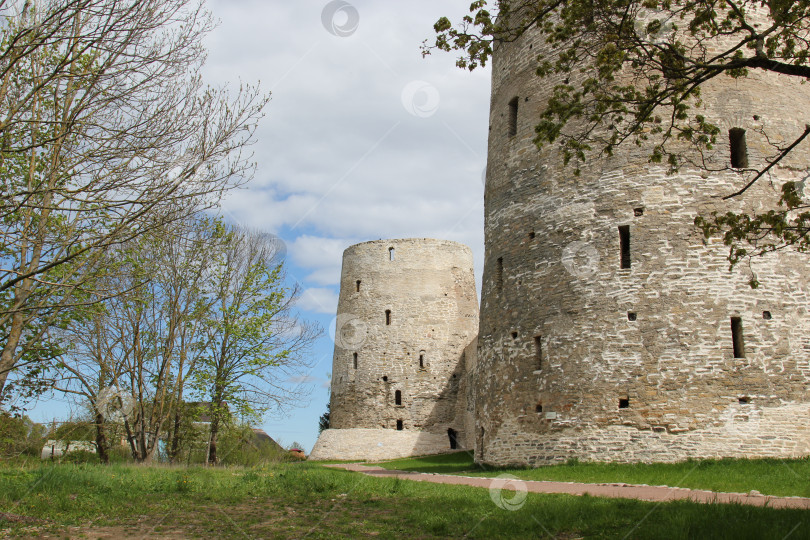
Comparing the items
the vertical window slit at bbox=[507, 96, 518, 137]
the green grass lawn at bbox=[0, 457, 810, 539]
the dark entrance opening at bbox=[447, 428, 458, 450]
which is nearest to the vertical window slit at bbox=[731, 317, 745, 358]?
the green grass lawn at bbox=[0, 457, 810, 539]

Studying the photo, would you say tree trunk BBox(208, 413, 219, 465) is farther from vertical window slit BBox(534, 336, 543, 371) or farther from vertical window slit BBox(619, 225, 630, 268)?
vertical window slit BBox(619, 225, 630, 268)

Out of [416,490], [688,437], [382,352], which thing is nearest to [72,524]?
[416,490]

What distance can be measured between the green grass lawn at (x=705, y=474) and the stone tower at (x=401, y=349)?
16.3 meters

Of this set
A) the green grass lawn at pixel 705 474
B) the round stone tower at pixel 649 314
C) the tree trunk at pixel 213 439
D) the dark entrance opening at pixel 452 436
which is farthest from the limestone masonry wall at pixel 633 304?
the dark entrance opening at pixel 452 436

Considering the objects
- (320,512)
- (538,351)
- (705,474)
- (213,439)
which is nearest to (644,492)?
(705,474)

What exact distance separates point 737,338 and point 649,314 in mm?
1759

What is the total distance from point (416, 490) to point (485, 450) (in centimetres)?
634

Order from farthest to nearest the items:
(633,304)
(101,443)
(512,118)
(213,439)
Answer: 1. (213,439)
2. (512,118)
3. (101,443)
4. (633,304)

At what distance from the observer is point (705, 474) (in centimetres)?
1225

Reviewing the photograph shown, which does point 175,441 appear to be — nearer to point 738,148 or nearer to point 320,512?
point 320,512

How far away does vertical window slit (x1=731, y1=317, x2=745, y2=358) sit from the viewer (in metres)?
14.1

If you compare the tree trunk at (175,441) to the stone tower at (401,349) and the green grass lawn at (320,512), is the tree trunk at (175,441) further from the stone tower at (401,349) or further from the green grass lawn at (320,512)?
the stone tower at (401,349)

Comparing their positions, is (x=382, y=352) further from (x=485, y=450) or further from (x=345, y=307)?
(x=485, y=450)

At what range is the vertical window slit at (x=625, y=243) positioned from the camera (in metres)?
15.2
